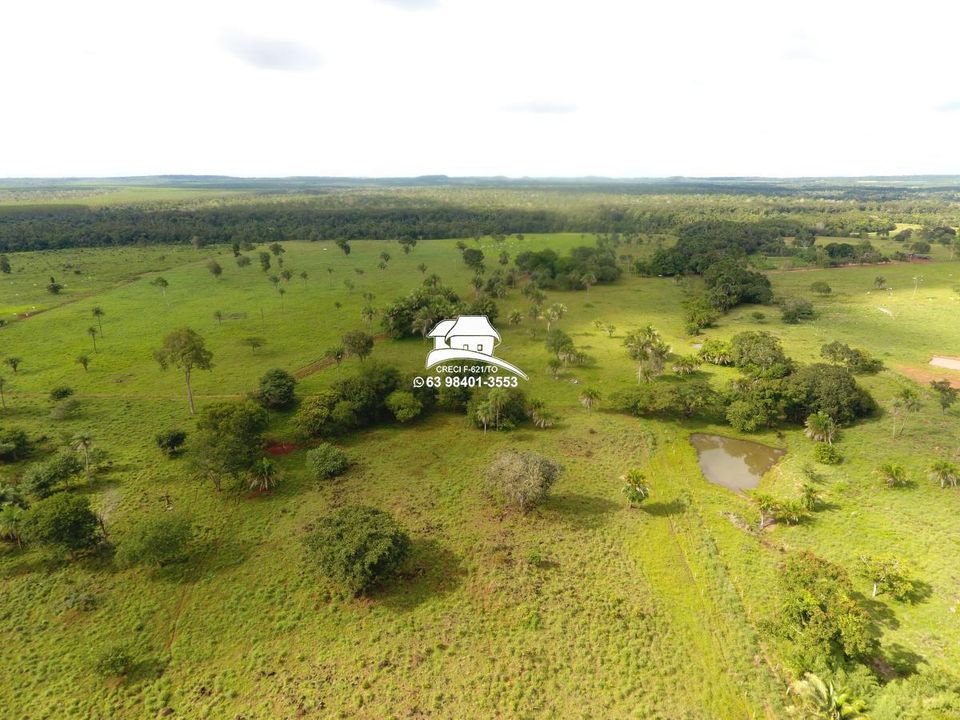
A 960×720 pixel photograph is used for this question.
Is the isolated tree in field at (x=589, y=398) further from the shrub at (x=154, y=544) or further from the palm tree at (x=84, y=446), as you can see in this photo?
the palm tree at (x=84, y=446)

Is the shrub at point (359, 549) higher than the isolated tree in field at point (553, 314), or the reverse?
the isolated tree in field at point (553, 314)

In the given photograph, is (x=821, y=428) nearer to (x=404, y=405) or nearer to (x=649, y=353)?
(x=649, y=353)

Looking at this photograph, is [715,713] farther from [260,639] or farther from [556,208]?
[556,208]

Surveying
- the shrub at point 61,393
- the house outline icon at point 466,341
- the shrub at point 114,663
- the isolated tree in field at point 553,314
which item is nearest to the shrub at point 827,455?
the house outline icon at point 466,341

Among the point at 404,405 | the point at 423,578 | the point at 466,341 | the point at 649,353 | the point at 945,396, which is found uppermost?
the point at 649,353

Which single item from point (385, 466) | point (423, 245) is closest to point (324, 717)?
point (385, 466)

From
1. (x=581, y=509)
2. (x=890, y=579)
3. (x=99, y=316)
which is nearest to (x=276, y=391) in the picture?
(x=581, y=509)
